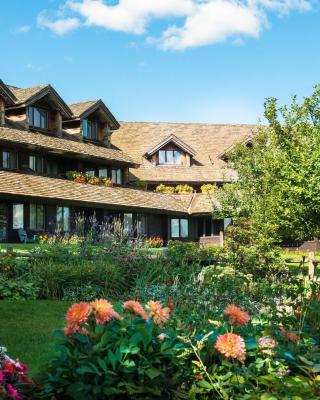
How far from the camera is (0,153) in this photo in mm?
31016

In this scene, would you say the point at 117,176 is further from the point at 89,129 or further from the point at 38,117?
the point at 38,117

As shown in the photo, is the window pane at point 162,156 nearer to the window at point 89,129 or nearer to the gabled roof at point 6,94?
the window at point 89,129

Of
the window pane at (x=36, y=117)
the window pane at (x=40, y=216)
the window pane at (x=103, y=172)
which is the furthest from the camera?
the window pane at (x=103, y=172)

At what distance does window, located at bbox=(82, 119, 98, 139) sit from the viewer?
3818cm

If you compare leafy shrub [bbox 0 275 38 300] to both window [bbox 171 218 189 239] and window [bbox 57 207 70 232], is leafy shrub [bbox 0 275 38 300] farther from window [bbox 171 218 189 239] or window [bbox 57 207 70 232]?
window [bbox 171 218 189 239]

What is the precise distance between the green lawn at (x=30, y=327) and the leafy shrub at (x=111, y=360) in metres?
2.81

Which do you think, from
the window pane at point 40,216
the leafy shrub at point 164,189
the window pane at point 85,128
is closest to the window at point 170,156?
the leafy shrub at point 164,189

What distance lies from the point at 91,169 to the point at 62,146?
532cm

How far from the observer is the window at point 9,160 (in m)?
31.6

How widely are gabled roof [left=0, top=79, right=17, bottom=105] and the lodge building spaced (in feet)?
0.24

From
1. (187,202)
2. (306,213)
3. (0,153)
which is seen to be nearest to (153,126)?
(187,202)

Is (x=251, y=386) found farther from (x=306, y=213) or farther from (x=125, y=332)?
(x=306, y=213)

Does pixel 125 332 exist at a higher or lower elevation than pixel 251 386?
higher

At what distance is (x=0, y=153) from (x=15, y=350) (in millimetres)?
24867
